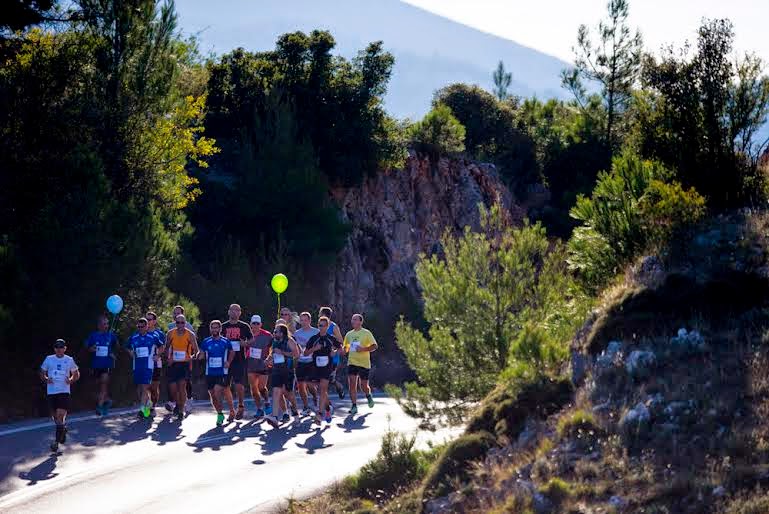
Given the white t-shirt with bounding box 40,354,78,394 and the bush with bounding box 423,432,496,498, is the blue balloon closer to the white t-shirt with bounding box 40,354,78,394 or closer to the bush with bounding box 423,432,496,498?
the white t-shirt with bounding box 40,354,78,394

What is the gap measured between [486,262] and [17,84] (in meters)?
13.7

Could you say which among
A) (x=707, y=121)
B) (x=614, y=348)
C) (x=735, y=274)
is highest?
(x=707, y=121)

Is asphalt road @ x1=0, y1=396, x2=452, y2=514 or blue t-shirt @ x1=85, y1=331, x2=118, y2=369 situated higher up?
blue t-shirt @ x1=85, y1=331, x2=118, y2=369

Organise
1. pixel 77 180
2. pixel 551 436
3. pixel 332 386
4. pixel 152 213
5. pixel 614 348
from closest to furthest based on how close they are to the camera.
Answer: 1. pixel 551 436
2. pixel 614 348
3. pixel 77 180
4. pixel 152 213
5. pixel 332 386

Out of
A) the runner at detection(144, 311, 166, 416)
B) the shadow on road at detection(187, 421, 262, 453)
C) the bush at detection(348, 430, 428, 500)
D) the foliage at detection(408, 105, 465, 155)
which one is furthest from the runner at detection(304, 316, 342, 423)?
the foliage at detection(408, 105, 465, 155)

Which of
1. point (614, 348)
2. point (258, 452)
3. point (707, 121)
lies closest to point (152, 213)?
point (258, 452)

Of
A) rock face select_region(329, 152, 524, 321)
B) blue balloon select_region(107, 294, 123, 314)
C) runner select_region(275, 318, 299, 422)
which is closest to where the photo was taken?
runner select_region(275, 318, 299, 422)

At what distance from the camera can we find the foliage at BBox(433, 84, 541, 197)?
52.2m

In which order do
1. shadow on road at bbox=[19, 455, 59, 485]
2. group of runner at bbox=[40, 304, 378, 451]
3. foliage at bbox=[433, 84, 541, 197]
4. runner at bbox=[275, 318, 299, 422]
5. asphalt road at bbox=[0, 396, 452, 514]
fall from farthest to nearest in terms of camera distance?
foliage at bbox=[433, 84, 541, 197], runner at bbox=[275, 318, 299, 422], group of runner at bbox=[40, 304, 378, 451], shadow on road at bbox=[19, 455, 59, 485], asphalt road at bbox=[0, 396, 452, 514]

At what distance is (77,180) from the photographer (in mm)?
22750

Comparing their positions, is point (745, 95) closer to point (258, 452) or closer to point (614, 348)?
point (614, 348)

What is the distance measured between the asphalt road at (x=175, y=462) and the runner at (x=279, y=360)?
41 centimetres

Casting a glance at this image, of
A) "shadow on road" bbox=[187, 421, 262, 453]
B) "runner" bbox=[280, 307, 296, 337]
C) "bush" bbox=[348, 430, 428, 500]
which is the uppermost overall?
"runner" bbox=[280, 307, 296, 337]

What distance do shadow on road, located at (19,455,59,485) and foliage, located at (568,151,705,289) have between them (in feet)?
25.2
